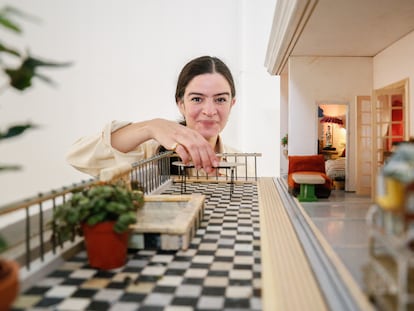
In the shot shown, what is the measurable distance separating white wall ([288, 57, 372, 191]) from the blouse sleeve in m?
3.37

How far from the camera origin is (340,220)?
5531 millimetres

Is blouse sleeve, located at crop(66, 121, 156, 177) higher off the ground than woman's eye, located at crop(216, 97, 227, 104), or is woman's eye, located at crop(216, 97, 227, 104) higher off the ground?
woman's eye, located at crop(216, 97, 227, 104)

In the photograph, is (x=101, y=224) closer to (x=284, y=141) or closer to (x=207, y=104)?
(x=207, y=104)

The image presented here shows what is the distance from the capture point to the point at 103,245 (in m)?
3.74

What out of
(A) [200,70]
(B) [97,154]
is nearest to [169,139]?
(B) [97,154]

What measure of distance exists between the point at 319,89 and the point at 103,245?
5912 millimetres

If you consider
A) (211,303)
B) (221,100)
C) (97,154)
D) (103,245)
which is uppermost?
(221,100)

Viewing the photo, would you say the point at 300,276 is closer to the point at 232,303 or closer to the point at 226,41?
the point at 232,303

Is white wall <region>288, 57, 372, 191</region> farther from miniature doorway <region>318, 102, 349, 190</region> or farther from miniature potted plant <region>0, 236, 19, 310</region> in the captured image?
miniature potted plant <region>0, 236, 19, 310</region>

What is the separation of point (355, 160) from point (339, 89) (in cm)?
145

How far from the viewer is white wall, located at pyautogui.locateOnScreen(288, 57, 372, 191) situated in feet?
26.7

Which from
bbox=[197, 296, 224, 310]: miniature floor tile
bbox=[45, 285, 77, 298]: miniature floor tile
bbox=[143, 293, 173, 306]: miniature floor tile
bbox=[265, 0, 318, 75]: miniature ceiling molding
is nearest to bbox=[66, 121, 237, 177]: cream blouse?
bbox=[265, 0, 318, 75]: miniature ceiling molding

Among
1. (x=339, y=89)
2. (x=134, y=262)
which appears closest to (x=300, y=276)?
(x=134, y=262)

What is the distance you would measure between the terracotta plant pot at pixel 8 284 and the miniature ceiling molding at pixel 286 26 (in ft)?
14.3
